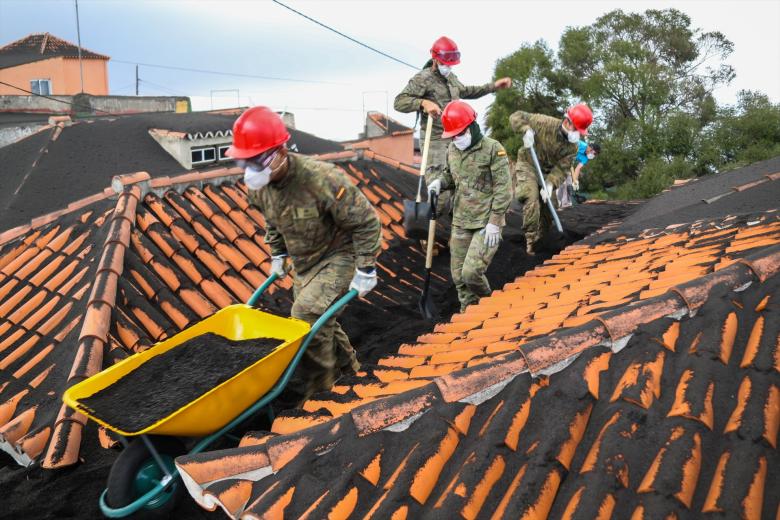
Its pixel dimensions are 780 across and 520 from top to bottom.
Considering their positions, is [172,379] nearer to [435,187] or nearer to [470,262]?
[470,262]

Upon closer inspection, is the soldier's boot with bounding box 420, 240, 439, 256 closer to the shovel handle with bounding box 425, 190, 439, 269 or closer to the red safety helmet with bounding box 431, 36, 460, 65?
the shovel handle with bounding box 425, 190, 439, 269

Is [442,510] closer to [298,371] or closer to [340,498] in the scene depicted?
[340,498]

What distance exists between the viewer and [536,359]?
318 centimetres

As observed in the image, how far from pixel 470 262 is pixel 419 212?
1.39 metres

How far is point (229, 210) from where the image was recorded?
733 centimetres

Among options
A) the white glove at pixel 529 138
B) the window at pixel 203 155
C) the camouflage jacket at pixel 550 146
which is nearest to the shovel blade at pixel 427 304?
the white glove at pixel 529 138

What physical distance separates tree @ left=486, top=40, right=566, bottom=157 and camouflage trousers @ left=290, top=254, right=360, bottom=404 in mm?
17596

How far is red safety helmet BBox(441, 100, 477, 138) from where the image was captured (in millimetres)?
6098

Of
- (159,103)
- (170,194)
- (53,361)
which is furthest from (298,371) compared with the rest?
(159,103)

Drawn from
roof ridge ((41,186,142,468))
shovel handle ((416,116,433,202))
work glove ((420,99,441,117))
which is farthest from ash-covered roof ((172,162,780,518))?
work glove ((420,99,441,117))

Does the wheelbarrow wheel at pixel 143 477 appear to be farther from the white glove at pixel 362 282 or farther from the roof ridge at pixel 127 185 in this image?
the roof ridge at pixel 127 185

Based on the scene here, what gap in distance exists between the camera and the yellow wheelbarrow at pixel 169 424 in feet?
11.9

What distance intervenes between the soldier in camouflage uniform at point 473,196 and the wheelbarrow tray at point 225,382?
2345mm

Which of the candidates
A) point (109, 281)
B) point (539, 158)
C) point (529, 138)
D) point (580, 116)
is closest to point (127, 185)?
point (109, 281)
